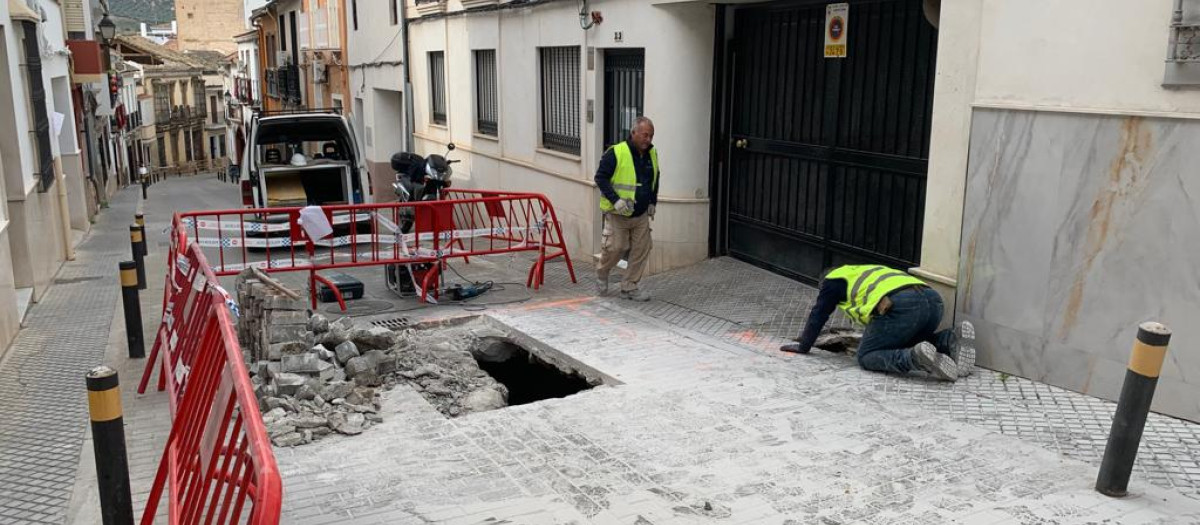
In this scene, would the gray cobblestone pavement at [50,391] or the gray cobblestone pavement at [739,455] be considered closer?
the gray cobblestone pavement at [739,455]

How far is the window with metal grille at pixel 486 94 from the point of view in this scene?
14.0 m

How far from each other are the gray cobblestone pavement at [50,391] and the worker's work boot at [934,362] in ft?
15.7

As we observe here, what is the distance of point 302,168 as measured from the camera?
44.1 feet

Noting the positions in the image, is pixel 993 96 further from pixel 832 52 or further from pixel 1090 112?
pixel 832 52

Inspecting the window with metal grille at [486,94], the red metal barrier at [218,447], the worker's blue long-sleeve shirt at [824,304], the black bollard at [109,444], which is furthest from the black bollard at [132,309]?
the window with metal grille at [486,94]

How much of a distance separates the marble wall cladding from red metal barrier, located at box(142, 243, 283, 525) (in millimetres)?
4480

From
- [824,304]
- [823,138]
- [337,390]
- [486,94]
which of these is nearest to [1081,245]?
[824,304]

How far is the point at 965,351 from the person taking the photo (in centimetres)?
592

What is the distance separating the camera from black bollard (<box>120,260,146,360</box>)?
686 centimetres

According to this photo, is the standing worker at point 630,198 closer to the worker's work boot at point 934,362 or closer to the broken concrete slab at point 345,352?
the broken concrete slab at point 345,352

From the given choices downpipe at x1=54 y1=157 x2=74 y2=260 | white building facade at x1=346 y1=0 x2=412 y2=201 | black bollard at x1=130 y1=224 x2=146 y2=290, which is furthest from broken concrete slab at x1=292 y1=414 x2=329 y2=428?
white building facade at x1=346 y1=0 x2=412 y2=201

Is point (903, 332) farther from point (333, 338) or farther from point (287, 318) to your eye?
point (287, 318)

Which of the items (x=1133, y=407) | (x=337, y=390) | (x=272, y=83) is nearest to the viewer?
(x=1133, y=407)

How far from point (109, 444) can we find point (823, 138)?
609 cm
